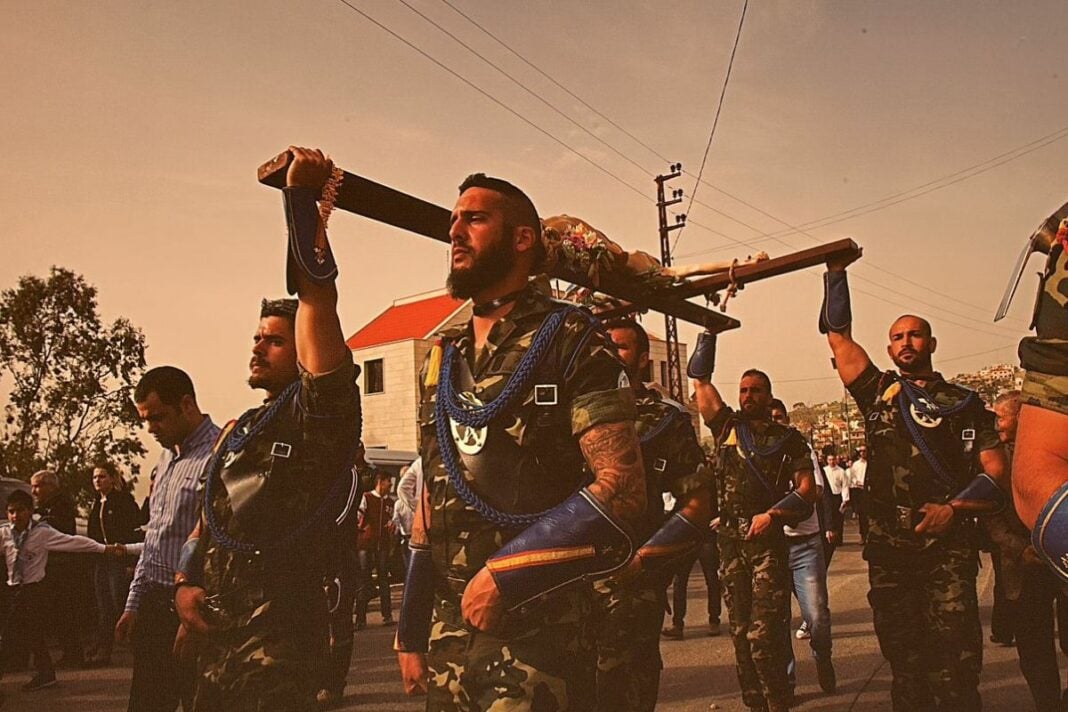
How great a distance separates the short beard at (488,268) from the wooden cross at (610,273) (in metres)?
0.50

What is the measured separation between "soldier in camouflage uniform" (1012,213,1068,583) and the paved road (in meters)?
5.34

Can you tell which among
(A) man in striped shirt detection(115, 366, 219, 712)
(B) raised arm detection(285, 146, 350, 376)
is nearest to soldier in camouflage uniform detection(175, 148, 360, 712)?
(B) raised arm detection(285, 146, 350, 376)

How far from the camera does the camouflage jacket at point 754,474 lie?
23.1 ft

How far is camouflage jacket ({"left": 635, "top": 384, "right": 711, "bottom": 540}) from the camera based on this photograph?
17.3ft

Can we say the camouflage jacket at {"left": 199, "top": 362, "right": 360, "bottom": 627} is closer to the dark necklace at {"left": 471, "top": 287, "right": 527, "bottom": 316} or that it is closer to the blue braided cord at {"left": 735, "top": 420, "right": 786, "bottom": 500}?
the dark necklace at {"left": 471, "top": 287, "right": 527, "bottom": 316}

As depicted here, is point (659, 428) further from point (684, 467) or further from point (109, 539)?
Result: point (109, 539)

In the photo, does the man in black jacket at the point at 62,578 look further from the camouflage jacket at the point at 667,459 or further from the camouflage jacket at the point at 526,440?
the camouflage jacket at the point at 526,440

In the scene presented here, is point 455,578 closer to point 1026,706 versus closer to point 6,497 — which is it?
point 1026,706

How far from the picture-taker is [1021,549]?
5.75 m

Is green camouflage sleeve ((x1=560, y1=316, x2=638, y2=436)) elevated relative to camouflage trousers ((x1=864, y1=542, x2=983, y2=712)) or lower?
elevated

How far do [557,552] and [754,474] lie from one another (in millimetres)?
4901

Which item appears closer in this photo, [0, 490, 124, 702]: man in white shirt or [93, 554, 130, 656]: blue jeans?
[0, 490, 124, 702]: man in white shirt

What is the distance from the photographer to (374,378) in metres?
45.3

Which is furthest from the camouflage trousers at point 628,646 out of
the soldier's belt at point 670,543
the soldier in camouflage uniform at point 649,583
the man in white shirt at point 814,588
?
the man in white shirt at point 814,588
